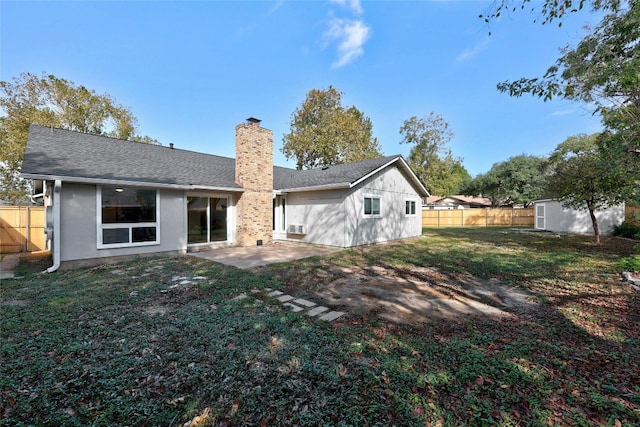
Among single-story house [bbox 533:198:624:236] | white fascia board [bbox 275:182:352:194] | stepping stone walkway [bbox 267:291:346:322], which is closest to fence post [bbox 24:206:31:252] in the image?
white fascia board [bbox 275:182:352:194]

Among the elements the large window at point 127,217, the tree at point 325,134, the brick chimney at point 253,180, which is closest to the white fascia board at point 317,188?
the brick chimney at point 253,180

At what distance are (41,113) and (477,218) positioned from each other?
38.2m

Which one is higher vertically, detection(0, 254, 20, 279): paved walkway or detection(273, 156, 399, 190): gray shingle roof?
detection(273, 156, 399, 190): gray shingle roof

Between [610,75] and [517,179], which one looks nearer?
[610,75]

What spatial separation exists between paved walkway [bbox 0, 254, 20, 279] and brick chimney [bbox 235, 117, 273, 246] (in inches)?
251

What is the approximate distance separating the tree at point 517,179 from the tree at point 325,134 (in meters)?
18.3

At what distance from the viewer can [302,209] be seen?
496 inches

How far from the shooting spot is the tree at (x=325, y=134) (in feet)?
85.0

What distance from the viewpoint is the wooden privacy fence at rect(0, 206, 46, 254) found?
401 inches

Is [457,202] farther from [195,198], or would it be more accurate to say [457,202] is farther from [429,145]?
[195,198]

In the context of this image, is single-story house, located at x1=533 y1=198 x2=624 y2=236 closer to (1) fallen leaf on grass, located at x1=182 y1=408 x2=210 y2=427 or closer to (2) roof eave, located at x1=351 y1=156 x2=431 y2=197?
(2) roof eave, located at x1=351 y1=156 x2=431 y2=197

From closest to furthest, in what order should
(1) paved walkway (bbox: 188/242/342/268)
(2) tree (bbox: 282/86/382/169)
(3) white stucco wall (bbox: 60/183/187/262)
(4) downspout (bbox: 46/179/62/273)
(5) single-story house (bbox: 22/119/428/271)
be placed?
(4) downspout (bbox: 46/179/62/273), (3) white stucco wall (bbox: 60/183/187/262), (5) single-story house (bbox: 22/119/428/271), (1) paved walkway (bbox: 188/242/342/268), (2) tree (bbox: 282/86/382/169)

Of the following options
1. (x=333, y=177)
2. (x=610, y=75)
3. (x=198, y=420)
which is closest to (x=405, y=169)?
(x=333, y=177)

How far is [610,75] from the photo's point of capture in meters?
4.64
